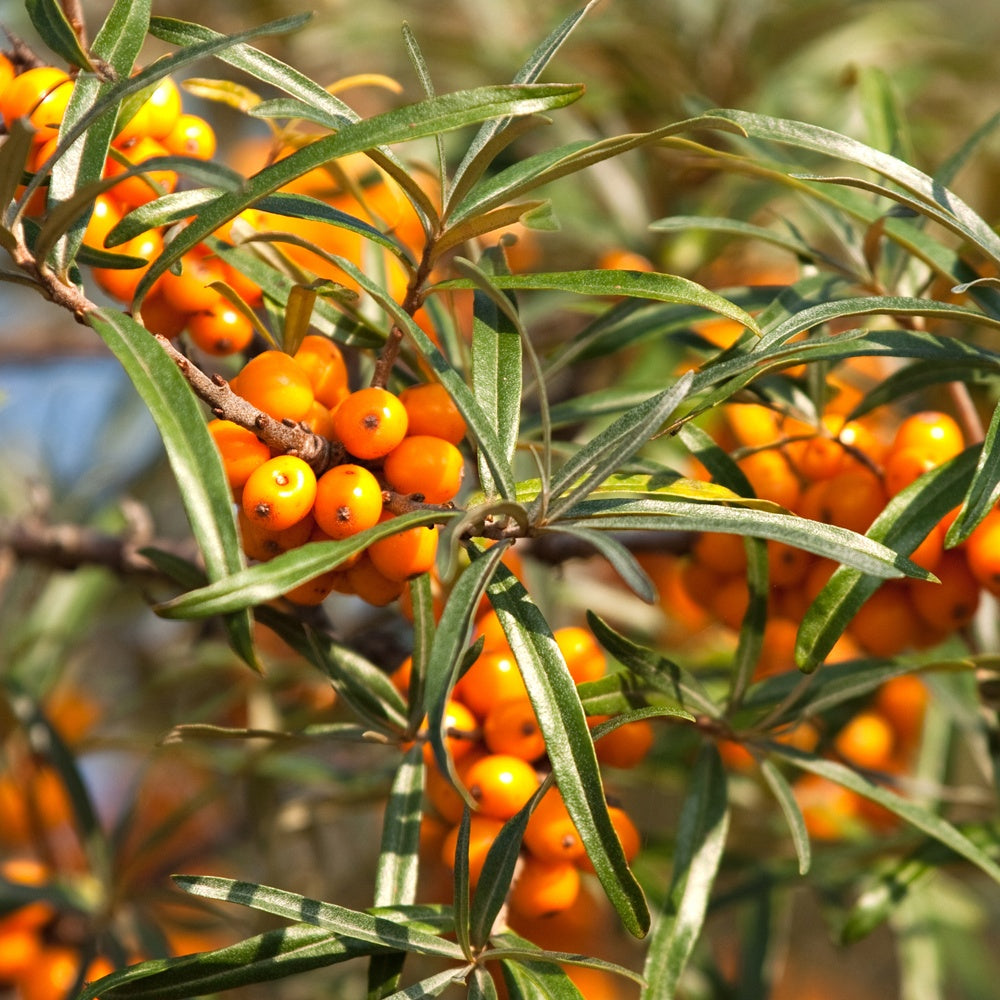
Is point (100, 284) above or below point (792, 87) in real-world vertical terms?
below

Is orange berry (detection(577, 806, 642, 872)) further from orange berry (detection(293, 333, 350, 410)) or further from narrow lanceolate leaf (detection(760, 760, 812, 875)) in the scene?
orange berry (detection(293, 333, 350, 410))

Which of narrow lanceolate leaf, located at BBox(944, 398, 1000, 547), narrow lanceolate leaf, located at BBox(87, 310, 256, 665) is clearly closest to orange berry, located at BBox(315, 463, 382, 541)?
narrow lanceolate leaf, located at BBox(87, 310, 256, 665)

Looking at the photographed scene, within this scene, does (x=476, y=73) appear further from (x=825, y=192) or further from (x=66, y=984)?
(x=66, y=984)

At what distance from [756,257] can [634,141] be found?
1396 millimetres

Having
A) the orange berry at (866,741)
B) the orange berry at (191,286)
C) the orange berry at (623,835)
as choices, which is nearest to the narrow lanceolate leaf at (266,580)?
the orange berry at (191,286)

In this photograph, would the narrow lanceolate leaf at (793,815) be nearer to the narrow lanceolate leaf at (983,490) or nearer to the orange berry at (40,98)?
the narrow lanceolate leaf at (983,490)

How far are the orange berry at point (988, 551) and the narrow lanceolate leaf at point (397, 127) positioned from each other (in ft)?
1.81

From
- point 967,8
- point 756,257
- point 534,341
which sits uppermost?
point 967,8

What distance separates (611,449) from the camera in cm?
74

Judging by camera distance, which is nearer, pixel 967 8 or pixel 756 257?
pixel 756 257

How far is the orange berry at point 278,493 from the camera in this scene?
0.75m

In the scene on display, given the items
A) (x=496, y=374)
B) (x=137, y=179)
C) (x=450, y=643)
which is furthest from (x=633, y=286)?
(x=137, y=179)

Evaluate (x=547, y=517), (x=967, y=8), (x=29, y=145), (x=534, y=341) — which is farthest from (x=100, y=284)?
(x=967, y=8)

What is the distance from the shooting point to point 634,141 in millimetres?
725
